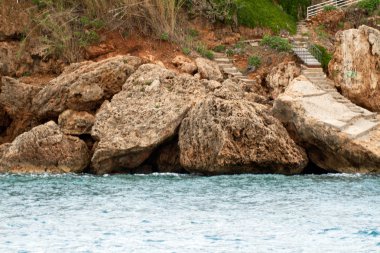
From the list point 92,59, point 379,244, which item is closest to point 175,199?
point 379,244

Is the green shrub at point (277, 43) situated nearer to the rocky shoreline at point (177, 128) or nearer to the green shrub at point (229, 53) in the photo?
the green shrub at point (229, 53)

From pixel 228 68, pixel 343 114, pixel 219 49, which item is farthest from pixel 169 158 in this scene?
pixel 219 49

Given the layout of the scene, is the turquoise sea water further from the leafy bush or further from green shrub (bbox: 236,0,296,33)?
green shrub (bbox: 236,0,296,33)

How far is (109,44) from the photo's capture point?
3434 centimetres

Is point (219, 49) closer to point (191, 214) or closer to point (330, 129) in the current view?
point (330, 129)

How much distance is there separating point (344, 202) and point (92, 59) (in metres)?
17.1

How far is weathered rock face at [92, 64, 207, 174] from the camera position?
26438mm

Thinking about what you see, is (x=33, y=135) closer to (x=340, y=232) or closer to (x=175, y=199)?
(x=175, y=199)

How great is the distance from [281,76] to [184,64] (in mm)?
3981

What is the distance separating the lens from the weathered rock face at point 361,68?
1214 inches

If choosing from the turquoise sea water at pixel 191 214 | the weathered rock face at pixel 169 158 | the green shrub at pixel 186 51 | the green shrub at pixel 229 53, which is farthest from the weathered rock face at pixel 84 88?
the green shrub at pixel 229 53

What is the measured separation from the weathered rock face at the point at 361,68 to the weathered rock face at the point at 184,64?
577cm

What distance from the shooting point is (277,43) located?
35.5 meters

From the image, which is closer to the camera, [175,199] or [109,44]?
[175,199]
